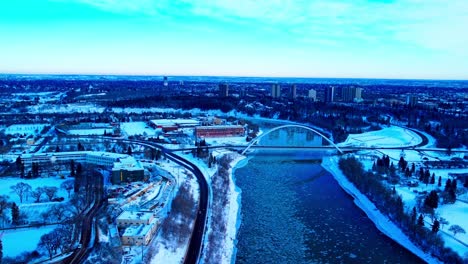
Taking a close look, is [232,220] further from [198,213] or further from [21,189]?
[21,189]

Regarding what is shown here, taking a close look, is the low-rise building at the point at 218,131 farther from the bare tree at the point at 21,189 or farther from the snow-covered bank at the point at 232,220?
the bare tree at the point at 21,189

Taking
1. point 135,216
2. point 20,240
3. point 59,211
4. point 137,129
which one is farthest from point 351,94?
point 20,240

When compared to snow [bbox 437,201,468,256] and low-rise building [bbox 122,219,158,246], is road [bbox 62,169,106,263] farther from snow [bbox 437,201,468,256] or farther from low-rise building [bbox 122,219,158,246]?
snow [bbox 437,201,468,256]

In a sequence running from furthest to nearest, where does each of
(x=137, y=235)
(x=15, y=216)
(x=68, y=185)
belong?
(x=68, y=185) → (x=15, y=216) → (x=137, y=235)

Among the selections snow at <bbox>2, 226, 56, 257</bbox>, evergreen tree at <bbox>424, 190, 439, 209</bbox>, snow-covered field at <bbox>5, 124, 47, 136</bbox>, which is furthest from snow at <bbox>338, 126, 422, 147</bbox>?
snow-covered field at <bbox>5, 124, 47, 136</bbox>

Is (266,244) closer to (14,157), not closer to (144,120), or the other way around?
(14,157)

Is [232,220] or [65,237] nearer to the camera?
[65,237]

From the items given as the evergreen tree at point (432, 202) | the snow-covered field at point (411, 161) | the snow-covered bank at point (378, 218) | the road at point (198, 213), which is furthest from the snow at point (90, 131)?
the evergreen tree at point (432, 202)
